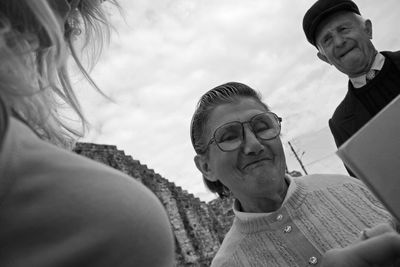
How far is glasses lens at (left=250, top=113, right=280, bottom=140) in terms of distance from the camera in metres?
1.73

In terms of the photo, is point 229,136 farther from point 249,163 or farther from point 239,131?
point 249,163

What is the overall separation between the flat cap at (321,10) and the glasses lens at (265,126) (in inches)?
42.6

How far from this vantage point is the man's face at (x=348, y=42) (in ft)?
7.70

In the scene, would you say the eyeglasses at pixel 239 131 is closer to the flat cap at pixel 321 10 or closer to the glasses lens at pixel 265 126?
the glasses lens at pixel 265 126

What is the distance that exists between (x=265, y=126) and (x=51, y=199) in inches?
55.0

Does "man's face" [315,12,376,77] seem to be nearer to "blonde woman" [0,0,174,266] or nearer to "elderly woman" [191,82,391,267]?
"elderly woman" [191,82,391,267]

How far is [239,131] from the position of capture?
1728 millimetres

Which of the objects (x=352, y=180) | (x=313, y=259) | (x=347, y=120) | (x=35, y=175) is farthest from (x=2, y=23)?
(x=347, y=120)

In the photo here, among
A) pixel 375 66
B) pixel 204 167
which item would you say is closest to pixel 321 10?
pixel 375 66

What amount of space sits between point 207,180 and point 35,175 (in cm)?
167

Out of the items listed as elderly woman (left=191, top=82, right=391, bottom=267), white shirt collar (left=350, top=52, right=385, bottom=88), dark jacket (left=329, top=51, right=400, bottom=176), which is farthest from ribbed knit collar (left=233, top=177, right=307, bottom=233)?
white shirt collar (left=350, top=52, right=385, bottom=88)

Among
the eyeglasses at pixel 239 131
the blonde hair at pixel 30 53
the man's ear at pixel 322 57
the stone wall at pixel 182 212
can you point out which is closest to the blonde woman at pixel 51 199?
the blonde hair at pixel 30 53

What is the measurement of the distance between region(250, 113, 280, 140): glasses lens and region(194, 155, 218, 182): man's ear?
39 centimetres

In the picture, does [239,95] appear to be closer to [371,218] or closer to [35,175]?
[371,218]
